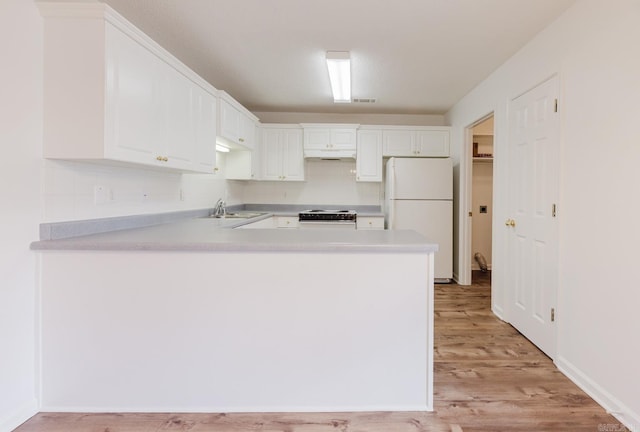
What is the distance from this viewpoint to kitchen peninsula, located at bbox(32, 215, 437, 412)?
1713mm

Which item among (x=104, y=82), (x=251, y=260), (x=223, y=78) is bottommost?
(x=251, y=260)

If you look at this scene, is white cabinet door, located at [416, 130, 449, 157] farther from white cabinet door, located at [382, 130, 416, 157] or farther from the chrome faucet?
the chrome faucet

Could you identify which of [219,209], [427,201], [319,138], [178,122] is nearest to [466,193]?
[427,201]

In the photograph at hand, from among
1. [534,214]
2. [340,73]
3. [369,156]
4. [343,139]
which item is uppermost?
[340,73]

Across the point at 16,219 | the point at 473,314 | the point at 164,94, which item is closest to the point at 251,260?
the point at 16,219

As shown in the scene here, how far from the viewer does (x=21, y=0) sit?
5.23 ft

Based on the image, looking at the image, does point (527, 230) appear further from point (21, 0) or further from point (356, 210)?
point (21, 0)

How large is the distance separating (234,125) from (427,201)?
2.61 m

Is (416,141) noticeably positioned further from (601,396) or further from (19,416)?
(19,416)

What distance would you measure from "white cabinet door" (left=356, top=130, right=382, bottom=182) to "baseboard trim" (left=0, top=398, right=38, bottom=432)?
390cm

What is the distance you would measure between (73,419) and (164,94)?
1943 millimetres

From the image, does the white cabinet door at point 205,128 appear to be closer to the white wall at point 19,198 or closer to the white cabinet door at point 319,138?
the white wall at point 19,198

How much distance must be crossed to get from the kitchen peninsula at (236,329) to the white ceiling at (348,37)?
5.36ft

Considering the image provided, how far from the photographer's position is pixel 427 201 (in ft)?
14.3
